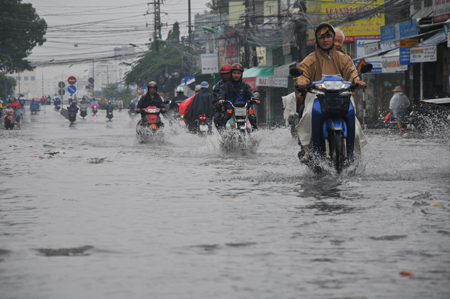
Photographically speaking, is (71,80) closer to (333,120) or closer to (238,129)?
(238,129)

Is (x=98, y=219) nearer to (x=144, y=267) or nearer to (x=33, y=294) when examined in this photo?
(x=144, y=267)

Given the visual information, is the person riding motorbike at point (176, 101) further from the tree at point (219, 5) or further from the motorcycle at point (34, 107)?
the tree at point (219, 5)

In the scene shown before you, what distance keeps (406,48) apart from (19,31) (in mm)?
52004

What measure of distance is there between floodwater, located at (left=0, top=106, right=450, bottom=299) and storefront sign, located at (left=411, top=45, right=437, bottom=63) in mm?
12386

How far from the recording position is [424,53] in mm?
22547

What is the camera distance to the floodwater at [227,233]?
155 inches

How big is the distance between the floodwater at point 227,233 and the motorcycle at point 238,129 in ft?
9.81

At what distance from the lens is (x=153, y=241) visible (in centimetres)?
516

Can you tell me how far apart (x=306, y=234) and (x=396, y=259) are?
98cm

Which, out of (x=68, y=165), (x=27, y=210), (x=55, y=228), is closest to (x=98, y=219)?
(x=55, y=228)

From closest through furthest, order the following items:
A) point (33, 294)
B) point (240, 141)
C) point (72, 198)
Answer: point (33, 294) → point (72, 198) → point (240, 141)

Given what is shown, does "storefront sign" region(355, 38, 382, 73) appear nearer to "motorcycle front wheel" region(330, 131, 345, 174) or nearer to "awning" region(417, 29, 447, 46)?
"awning" region(417, 29, 447, 46)

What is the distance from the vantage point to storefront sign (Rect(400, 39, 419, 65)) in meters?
23.5

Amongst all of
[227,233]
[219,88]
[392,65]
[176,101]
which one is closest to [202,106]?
[176,101]
